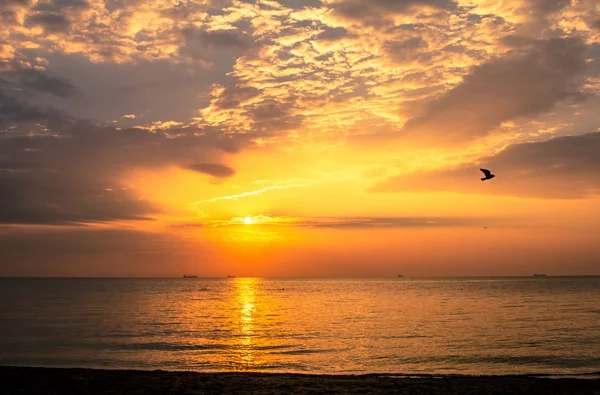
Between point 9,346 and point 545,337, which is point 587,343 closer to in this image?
point 545,337

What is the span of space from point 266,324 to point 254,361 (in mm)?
31812

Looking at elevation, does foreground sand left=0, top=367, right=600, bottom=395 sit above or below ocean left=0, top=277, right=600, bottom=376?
above

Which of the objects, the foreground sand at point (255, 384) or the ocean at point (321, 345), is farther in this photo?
the ocean at point (321, 345)

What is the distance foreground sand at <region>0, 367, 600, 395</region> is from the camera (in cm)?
2436

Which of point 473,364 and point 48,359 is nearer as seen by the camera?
point 473,364

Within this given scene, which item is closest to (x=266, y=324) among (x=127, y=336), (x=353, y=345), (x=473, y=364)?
(x=127, y=336)

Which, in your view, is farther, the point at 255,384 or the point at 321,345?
the point at 321,345

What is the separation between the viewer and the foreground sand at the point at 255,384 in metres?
24.4

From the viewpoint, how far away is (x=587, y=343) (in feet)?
155

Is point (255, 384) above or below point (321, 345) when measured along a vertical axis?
above

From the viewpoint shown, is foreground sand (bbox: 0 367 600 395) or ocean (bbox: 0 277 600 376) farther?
ocean (bbox: 0 277 600 376)

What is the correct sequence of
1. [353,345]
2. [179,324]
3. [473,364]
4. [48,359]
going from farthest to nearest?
[179,324]
[353,345]
[48,359]
[473,364]

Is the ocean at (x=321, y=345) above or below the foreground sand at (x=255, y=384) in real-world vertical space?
below

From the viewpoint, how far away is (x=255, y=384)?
87.1 ft
